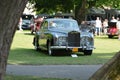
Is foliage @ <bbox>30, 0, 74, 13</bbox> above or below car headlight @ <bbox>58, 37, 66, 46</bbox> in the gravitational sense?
below

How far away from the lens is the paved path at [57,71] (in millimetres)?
13148

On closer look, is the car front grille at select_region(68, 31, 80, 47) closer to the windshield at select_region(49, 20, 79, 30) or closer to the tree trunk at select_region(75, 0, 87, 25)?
the windshield at select_region(49, 20, 79, 30)

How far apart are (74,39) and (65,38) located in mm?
447

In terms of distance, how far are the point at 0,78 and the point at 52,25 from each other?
15857 mm

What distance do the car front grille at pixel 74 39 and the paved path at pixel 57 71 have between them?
14.5ft

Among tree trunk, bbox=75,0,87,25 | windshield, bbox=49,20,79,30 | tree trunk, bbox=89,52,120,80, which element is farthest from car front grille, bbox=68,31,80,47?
tree trunk, bbox=75,0,87,25

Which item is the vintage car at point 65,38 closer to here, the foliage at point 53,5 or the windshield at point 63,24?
the windshield at point 63,24


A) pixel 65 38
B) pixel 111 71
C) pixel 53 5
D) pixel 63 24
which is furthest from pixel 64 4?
pixel 111 71

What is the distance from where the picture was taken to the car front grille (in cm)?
2025

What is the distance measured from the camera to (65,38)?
793 inches

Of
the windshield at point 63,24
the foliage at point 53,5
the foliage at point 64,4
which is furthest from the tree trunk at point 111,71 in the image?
the foliage at point 53,5

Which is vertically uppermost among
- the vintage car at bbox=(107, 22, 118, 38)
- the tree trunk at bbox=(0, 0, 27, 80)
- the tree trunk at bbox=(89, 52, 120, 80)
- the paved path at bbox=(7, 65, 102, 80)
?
the tree trunk at bbox=(0, 0, 27, 80)

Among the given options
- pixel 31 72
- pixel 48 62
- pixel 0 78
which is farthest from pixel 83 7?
pixel 0 78

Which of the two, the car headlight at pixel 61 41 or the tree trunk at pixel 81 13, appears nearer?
the car headlight at pixel 61 41
